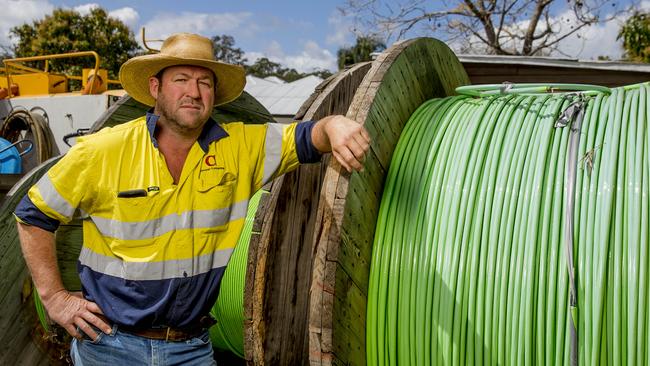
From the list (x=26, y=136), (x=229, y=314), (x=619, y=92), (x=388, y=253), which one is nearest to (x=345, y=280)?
(x=388, y=253)

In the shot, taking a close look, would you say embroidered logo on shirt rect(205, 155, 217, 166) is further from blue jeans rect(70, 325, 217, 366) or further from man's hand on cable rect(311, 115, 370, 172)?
blue jeans rect(70, 325, 217, 366)

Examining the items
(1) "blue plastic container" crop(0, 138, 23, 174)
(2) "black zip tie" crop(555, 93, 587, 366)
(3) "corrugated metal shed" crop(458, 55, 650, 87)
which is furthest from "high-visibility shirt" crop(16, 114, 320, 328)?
(3) "corrugated metal shed" crop(458, 55, 650, 87)

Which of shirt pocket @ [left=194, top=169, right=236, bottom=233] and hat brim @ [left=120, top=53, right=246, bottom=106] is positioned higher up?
hat brim @ [left=120, top=53, right=246, bottom=106]

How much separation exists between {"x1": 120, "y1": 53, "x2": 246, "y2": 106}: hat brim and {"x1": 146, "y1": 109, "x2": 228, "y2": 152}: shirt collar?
0.81ft

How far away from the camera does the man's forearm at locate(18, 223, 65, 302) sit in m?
2.71

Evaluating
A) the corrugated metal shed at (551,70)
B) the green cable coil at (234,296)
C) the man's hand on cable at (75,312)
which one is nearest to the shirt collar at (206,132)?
the man's hand on cable at (75,312)

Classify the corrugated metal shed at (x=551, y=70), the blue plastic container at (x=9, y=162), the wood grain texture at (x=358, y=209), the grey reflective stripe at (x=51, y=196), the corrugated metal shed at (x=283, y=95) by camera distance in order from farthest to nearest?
the corrugated metal shed at (x=283, y=95) → the corrugated metal shed at (x=551, y=70) → the blue plastic container at (x=9, y=162) → the grey reflective stripe at (x=51, y=196) → the wood grain texture at (x=358, y=209)

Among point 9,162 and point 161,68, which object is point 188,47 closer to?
point 161,68

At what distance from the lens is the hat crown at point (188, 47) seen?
2842mm

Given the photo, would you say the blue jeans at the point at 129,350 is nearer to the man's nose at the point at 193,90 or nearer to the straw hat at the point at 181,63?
the man's nose at the point at 193,90

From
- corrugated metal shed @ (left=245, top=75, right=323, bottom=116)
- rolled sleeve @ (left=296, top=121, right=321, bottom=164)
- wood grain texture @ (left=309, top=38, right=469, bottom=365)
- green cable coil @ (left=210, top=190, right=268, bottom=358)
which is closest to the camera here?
wood grain texture @ (left=309, top=38, right=469, bottom=365)

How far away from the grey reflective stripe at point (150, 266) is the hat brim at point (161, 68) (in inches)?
34.0

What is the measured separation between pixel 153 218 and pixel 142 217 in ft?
0.15

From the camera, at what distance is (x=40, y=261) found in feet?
8.92
